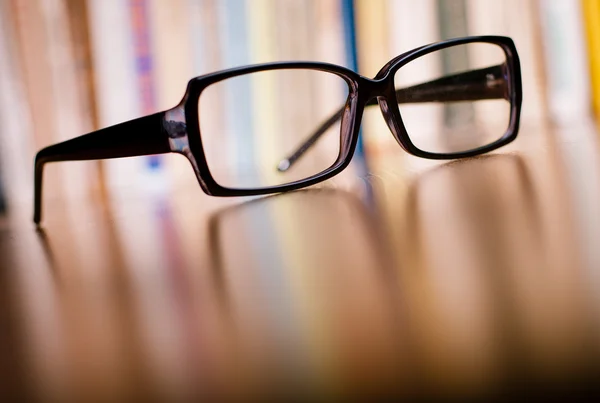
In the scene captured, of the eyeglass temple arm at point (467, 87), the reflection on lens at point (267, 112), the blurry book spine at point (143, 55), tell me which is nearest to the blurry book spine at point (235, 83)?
the reflection on lens at point (267, 112)

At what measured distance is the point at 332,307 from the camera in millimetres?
162

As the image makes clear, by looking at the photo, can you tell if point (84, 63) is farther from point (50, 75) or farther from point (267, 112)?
point (267, 112)

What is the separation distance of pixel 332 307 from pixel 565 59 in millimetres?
1280

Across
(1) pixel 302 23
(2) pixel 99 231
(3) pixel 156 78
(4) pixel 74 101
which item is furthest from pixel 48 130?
(2) pixel 99 231

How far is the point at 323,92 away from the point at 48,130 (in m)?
0.50

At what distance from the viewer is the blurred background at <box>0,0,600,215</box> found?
3.08 ft

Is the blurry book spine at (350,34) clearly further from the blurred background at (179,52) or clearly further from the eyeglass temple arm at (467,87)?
the eyeglass temple arm at (467,87)

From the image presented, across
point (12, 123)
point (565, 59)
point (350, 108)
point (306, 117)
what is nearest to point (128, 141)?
point (350, 108)

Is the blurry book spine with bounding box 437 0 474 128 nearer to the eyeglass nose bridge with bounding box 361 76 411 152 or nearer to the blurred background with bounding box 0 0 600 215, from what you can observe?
the blurred background with bounding box 0 0 600 215

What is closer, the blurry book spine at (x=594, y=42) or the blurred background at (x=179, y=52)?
Result: the blurred background at (x=179, y=52)

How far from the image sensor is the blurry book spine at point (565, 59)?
4.03 ft

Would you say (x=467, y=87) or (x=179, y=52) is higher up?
(x=179, y=52)

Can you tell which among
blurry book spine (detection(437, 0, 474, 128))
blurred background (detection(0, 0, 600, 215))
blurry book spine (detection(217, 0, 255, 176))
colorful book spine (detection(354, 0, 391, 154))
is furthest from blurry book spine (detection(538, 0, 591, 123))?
blurry book spine (detection(217, 0, 255, 176))

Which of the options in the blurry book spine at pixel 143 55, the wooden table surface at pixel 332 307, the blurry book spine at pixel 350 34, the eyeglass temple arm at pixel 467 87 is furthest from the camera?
the blurry book spine at pixel 350 34
